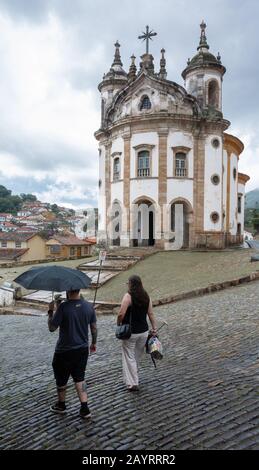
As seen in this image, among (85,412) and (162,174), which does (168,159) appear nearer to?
(162,174)

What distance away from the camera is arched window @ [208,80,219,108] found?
27938 mm

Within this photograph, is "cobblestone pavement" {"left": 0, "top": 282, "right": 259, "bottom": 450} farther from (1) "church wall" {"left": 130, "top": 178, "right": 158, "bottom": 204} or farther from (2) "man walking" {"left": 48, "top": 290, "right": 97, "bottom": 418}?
(1) "church wall" {"left": 130, "top": 178, "right": 158, "bottom": 204}

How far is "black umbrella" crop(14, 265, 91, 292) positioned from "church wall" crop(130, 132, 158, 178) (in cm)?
2125

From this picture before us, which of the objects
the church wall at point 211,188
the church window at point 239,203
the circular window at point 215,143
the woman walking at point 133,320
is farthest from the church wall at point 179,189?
the woman walking at point 133,320

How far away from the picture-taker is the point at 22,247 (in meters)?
49.6

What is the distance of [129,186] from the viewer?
86.5ft

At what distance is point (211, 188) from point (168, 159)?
3.57m

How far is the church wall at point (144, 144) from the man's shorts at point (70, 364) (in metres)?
21.9

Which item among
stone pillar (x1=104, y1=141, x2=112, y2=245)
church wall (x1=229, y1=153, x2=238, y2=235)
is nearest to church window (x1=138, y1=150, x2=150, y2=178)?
stone pillar (x1=104, y1=141, x2=112, y2=245)

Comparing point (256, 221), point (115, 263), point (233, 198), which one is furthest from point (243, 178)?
point (256, 221)

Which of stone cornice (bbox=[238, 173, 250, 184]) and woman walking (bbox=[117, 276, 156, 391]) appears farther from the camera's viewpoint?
stone cornice (bbox=[238, 173, 250, 184])

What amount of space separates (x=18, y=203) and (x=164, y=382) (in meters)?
171

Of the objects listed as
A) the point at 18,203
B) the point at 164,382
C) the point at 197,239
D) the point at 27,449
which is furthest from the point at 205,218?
the point at 18,203

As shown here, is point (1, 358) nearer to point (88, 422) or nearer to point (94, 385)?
point (94, 385)
